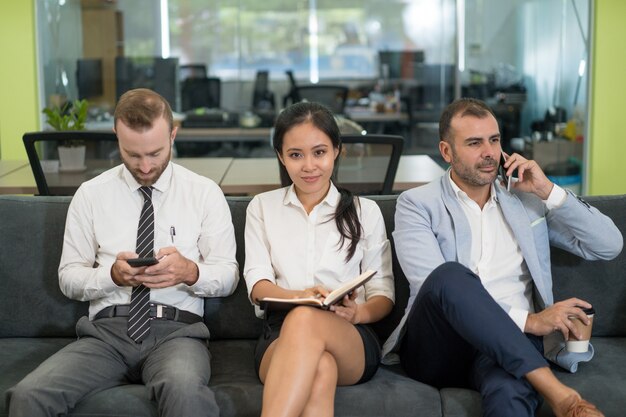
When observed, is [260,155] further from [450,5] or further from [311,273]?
[311,273]

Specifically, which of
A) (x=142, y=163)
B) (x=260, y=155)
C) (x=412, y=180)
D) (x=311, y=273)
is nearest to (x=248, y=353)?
(x=311, y=273)

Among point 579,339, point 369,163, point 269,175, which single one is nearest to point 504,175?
point 579,339

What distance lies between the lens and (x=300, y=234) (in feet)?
9.83

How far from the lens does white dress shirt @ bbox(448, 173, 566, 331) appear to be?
9.64ft

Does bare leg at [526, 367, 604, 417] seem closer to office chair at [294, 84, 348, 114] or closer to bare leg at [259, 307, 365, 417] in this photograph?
bare leg at [259, 307, 365, 417]

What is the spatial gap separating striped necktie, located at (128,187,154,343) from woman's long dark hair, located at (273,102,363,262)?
448 mm

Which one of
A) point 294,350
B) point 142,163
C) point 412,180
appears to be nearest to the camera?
point 294,350

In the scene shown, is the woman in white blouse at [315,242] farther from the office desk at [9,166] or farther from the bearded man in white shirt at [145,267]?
the office desk at [9,166]

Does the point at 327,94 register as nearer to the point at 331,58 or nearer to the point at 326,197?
the point at 331,58

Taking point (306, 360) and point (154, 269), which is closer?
point (306, 360)

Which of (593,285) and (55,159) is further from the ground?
(55,159)

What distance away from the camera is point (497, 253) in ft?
9.73

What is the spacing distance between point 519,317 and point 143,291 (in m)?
1.13

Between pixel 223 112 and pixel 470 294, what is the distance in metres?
5.56
